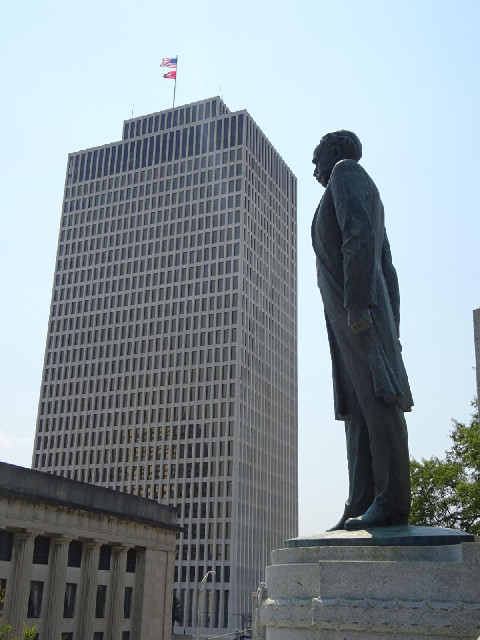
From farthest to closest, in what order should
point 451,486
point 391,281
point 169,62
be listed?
point 169,62
point 451,486
point 391,281

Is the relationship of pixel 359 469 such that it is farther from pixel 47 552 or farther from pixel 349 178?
pixel 47 552

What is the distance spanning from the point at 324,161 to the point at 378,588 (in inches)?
234

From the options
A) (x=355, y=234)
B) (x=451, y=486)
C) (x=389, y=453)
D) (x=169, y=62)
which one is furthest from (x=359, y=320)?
(x=169, y=62)

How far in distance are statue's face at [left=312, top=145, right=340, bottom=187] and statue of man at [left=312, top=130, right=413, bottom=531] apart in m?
0.37

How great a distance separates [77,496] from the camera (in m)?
48.5

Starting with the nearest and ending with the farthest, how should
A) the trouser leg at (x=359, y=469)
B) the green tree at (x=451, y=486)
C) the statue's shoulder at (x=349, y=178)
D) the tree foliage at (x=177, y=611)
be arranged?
the trouser leg at (x=359, y=469) → the statue's shoulder at (x=349, y=178) → the green tree at (x=451, y=486) → the tree foliage at (x=177, y=611)

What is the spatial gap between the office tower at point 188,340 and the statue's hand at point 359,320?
97.3m

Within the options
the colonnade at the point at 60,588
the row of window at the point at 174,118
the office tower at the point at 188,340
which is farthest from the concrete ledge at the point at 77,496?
the row of window at the point at 174,118

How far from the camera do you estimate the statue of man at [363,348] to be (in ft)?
27.2

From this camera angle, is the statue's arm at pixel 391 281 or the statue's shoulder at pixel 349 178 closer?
the statue's shoulder at pixel 349 178

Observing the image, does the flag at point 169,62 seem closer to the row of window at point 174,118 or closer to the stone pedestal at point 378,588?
the row of window at point 174,118

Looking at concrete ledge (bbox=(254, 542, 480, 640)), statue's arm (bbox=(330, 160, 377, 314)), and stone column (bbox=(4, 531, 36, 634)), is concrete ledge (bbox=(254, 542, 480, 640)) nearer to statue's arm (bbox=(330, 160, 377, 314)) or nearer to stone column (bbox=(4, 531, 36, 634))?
statue's arm (bbox=(330, 160, 377, 314))

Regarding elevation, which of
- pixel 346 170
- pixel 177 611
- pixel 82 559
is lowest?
pixel 177 611

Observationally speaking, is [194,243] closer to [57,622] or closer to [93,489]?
[93,489]
